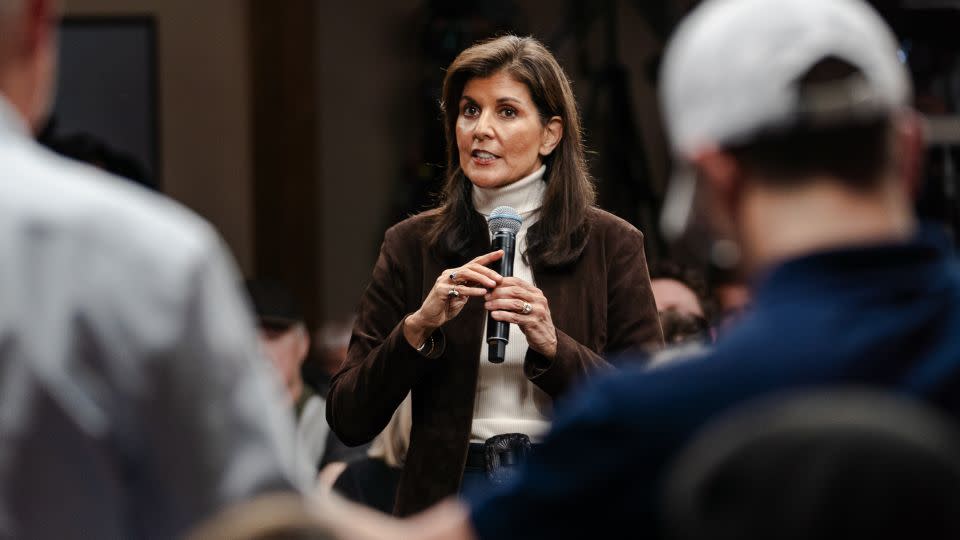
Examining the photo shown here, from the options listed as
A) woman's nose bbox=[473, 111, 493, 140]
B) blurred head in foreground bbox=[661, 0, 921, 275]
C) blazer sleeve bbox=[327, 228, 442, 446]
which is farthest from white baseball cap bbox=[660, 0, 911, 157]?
woman's nose bbox=[473, 111, 493, 140]

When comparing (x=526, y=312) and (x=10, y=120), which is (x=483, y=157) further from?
(x=10, y=120)

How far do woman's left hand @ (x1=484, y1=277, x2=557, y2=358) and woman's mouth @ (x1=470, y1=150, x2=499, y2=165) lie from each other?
1.02ft

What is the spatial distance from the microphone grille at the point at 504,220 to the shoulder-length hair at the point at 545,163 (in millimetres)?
31

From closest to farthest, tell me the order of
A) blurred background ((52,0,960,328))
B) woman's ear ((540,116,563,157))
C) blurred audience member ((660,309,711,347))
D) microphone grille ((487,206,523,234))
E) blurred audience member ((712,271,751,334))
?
microphone grille ((487,206,523,234)) < woman's ear ((540,116,563,157)) < blurred audience member ((660,309,711,347)) < blurred audience member ((712,271,751,334)) < blurred background ((52,0,960,328))

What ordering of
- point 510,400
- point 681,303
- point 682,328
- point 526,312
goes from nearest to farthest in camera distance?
point 526,312 → point 510,400 → point 682,328 → point 681,303

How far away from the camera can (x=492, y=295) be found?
235 centimetres

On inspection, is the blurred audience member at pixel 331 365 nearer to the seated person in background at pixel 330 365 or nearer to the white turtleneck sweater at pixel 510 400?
the seated person in background at pixel 330 365

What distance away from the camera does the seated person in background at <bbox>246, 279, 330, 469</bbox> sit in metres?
4.21

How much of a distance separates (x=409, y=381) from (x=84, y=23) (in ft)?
16.0

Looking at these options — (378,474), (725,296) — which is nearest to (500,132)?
(378,474)

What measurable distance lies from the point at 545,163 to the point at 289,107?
440cm

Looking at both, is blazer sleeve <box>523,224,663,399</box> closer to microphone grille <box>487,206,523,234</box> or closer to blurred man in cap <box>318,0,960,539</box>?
microphone grille <box>487,206,523,234</box>

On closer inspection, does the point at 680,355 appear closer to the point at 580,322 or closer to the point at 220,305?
the point at 220,305

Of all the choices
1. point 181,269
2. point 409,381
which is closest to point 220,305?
point 181,269
